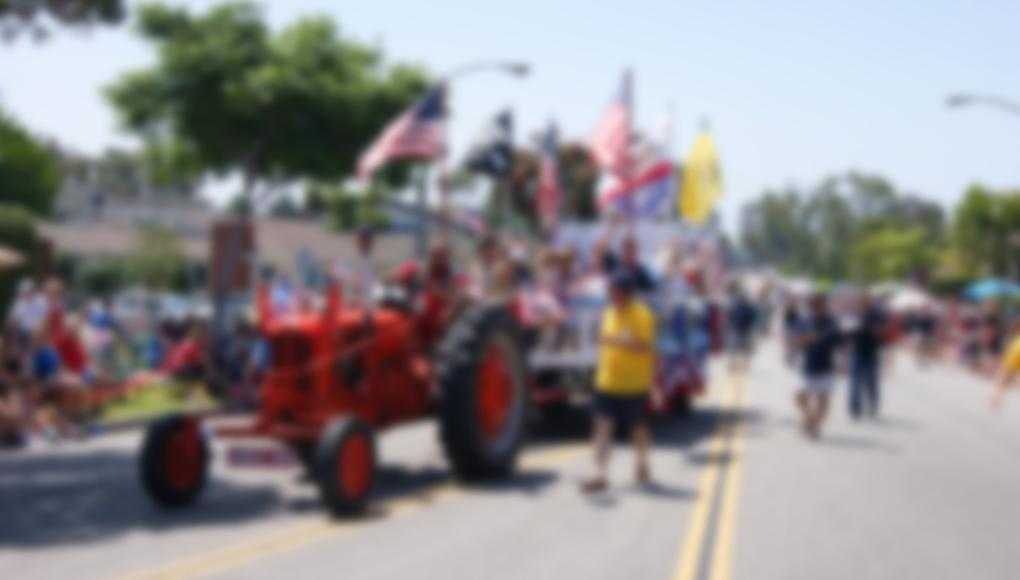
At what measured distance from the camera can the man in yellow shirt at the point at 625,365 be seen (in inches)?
463

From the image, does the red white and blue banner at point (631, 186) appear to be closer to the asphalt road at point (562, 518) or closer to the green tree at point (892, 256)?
the asphalt road at point (562, 518)

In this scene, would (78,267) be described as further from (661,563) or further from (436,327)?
(661,563)

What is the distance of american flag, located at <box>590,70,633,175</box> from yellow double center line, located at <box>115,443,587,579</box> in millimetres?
7097

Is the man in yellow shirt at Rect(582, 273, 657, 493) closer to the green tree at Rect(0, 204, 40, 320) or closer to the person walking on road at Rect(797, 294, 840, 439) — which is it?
the person walking on road at Rect(797, 294, 840, 439)

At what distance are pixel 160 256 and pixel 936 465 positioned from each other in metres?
49.0

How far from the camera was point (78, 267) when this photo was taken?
59094 mm

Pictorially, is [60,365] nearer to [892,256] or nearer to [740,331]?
[740,331]

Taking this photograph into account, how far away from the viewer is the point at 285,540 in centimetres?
923

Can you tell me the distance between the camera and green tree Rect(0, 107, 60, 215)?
22.9m

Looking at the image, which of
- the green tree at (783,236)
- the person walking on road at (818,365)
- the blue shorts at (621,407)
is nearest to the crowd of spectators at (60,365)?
the blue shorts at (621,407)

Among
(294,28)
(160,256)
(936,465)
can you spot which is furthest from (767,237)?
(936,465)

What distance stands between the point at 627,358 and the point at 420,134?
12.9 ft

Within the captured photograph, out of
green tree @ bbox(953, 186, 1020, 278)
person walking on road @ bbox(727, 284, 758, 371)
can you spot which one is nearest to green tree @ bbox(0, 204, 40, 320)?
person walking on road @ bbox(727, 284, 758, 371)

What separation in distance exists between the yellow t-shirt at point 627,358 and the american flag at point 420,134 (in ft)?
11.3
